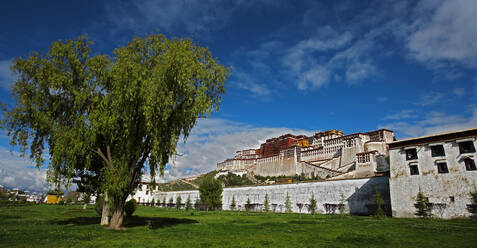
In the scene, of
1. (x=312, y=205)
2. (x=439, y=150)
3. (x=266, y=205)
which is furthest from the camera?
(x=266, y=205)

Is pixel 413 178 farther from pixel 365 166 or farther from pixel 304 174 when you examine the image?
pixel 304 174

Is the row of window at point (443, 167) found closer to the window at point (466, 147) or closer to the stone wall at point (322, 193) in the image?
the window at point (466, 147)

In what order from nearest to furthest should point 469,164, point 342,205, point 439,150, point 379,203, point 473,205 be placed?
point 473,205
point 469,164
point 439,150
point 379,203
point 342,205

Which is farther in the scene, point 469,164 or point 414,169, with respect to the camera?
point 414,169

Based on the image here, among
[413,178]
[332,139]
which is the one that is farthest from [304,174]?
[413,178]

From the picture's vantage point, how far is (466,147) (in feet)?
82.2

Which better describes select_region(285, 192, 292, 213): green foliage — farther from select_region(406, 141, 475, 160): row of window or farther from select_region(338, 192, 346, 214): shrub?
select_region(406, 141, 475, 160): row of window

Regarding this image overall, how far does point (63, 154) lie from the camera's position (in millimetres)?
14641

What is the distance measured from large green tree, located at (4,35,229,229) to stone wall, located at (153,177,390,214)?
26.1 m

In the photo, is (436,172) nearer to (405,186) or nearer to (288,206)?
(405,186)

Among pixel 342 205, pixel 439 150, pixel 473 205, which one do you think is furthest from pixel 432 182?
pixel 342 205

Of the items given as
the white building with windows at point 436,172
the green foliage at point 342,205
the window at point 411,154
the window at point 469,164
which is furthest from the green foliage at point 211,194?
the window at point 469,164

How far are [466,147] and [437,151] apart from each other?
2352 millimetres

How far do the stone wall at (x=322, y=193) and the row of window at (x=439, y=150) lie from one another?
4620 mm
